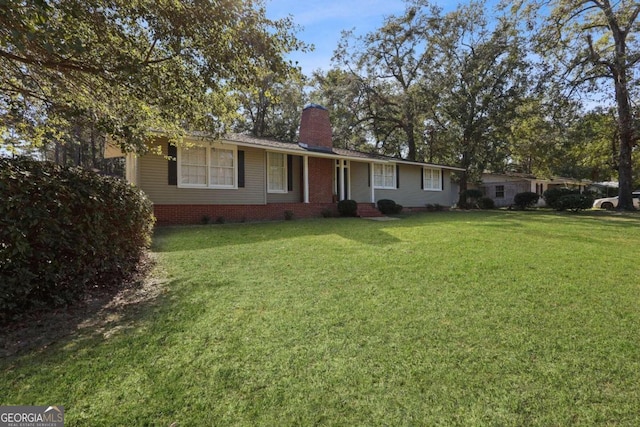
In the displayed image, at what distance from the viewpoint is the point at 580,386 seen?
7.60 feet

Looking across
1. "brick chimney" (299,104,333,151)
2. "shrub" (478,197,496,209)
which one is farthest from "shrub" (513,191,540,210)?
"brick chimney" (299,104,333,151)

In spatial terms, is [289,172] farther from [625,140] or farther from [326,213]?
[625,140]

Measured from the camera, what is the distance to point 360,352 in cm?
275

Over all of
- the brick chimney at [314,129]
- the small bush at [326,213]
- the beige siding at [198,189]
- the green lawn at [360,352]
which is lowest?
the green lawn at [360,352]

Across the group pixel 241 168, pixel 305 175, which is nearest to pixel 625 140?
pixel 305 175

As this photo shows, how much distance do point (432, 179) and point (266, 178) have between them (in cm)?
1220

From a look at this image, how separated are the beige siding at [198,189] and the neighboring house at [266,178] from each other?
28 millimetres

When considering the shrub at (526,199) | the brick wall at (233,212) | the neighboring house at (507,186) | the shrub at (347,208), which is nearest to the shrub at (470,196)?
the shrub at (526,199)

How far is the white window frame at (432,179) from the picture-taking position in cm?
2047

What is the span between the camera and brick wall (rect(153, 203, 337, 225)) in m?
10.7

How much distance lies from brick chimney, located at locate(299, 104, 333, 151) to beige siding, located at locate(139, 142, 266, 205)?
409 centimetres

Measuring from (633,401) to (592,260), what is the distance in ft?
14.7

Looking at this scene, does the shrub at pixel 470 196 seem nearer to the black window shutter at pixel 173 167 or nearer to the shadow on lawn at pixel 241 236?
the shadow on lawn at pixel 241 236

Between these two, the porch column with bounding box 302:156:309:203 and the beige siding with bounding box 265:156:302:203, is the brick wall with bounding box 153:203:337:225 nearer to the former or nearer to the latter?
the porch column with bounding box 302:156:309:203
